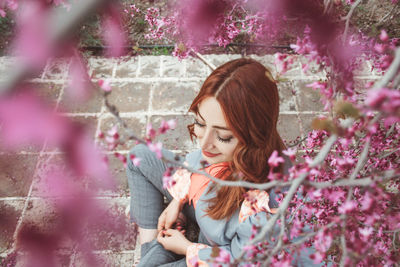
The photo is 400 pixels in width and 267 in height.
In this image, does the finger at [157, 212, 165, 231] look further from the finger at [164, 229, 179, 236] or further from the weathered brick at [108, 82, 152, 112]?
the weathered brick at [108, 82, 152, 112]

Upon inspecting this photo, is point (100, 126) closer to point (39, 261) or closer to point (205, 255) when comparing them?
point (205, 255)

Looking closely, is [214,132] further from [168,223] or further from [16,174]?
[16,174]

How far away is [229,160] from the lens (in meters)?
1.28

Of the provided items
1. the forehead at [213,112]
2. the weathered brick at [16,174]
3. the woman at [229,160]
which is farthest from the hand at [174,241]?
the weathered brick at [16,174]

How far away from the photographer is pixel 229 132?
118cm

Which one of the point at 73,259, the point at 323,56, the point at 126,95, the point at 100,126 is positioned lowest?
the point at 73,259

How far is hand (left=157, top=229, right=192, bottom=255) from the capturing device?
150 cm

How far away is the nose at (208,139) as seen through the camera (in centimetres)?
120

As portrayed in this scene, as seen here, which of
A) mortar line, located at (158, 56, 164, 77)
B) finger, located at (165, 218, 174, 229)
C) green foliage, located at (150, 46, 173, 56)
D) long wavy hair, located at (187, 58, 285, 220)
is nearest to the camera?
long wavy hair, located at (187, 58, 285, 220)

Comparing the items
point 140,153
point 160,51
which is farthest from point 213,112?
point 160,51

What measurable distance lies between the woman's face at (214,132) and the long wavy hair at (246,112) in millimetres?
21

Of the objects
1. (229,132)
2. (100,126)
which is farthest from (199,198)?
(100,126)

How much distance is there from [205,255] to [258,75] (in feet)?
2.31

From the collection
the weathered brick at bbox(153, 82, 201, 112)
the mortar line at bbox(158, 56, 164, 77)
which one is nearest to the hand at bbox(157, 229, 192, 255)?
the weathered brick at bbox(153, 82, 201, 112)
